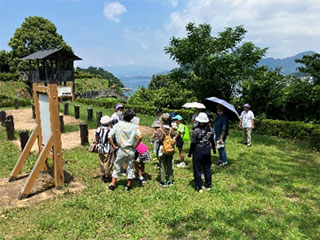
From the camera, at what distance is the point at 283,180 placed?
6551mm

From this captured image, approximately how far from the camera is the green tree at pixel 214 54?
16125 millimetres

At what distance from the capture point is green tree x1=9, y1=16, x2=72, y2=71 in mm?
38291

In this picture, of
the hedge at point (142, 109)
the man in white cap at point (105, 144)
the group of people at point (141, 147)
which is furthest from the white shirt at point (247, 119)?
the hedge at point (142, 109)

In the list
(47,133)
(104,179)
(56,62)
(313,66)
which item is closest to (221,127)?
(104,179)

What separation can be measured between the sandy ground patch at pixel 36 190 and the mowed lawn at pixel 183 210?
24 centimetres

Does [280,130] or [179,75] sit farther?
[179,75]

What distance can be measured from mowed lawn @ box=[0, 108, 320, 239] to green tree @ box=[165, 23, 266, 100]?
9991 mm

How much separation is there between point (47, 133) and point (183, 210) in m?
3.73

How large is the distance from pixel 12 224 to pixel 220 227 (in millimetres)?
3817

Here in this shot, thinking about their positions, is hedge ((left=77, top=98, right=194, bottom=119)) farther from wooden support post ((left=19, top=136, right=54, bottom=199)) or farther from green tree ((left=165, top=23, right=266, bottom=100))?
wooden support post ((left=19, top=136, right=54, bottom=199))

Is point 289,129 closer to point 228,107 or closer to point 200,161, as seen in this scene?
point 228,107

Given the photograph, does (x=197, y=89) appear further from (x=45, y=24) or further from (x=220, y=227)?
(x=45, y=24)

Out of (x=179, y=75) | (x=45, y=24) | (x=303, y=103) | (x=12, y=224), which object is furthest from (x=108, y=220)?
(x=45, y=24)

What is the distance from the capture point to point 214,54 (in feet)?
51.4
